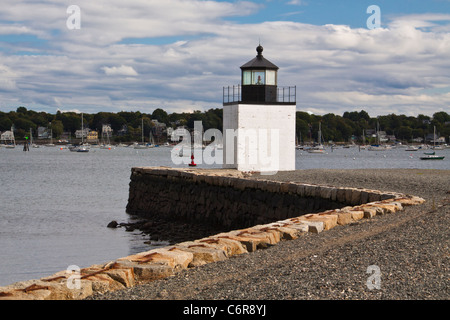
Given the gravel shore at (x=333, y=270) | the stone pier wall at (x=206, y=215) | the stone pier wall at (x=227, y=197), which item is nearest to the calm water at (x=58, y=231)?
the stone pier wall at (x=227, y=197)

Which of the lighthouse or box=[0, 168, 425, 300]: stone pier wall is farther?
the lighthouse

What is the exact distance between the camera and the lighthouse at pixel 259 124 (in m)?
23.1

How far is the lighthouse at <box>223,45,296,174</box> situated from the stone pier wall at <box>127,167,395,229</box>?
53.0 inches

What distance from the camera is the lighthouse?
23.1 m

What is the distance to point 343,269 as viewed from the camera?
6445mm

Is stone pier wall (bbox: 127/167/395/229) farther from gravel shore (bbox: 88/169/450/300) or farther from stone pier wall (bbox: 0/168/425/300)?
gravel shore (bbox: 88/169/450/300)

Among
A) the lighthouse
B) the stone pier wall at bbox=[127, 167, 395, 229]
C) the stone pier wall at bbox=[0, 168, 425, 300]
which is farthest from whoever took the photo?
the lighthouse

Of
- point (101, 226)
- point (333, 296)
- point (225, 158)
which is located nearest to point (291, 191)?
point (225, 158)

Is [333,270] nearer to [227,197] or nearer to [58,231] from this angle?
[227,197]

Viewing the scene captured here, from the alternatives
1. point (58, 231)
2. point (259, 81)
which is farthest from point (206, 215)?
point (259, 81)

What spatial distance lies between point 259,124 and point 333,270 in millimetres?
17073

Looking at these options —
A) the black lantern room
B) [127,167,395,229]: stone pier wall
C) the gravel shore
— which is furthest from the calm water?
the gravel shore

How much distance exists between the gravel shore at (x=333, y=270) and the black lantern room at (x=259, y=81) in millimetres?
14599
